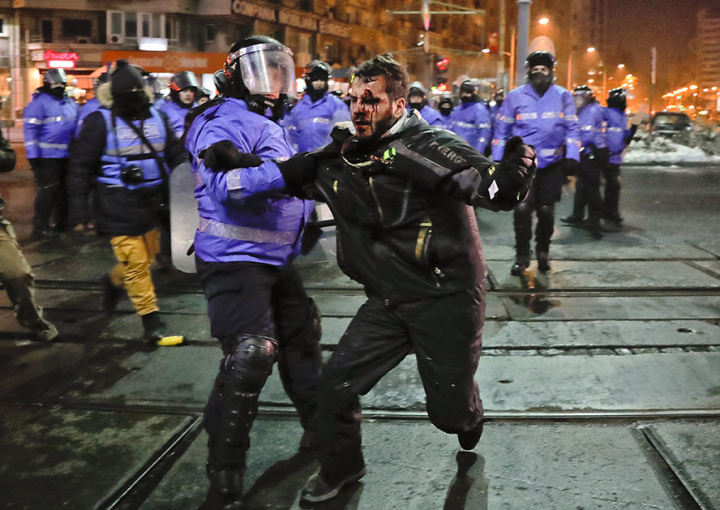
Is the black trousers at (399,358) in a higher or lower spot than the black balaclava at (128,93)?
lower

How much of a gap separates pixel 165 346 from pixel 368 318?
8.58ft

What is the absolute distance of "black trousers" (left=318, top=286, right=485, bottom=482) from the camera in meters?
2.97

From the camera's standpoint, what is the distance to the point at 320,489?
3.09 metres

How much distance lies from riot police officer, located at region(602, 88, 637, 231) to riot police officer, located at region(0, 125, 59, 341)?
7.28 metres

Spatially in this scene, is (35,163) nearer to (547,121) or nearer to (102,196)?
(102,196)

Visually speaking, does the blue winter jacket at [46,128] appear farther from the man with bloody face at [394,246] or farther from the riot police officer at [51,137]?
the man with bloody face at [394,246]

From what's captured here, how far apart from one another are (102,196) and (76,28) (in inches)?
1608

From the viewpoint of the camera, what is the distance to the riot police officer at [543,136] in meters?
7.18

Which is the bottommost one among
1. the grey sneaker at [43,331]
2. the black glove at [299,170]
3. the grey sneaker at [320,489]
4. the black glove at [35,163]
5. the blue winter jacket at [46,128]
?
the grey sneaker at [320,489]

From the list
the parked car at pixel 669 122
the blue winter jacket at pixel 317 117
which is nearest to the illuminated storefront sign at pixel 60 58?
the parked car at pixel 669 122

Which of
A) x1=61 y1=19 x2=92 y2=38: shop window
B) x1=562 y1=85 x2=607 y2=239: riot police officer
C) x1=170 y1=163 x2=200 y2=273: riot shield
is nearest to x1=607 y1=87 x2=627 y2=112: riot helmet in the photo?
x1=562 y1=85 x2=607 y2=239: riot police officer

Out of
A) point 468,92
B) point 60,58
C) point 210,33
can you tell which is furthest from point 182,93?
point 210,33

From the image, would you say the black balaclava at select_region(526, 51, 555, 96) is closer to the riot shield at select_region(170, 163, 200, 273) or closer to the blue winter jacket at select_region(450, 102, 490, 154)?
the riot shield at select_region(170, 163, 200, 273)

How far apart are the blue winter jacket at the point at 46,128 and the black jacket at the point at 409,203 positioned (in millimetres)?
7903
